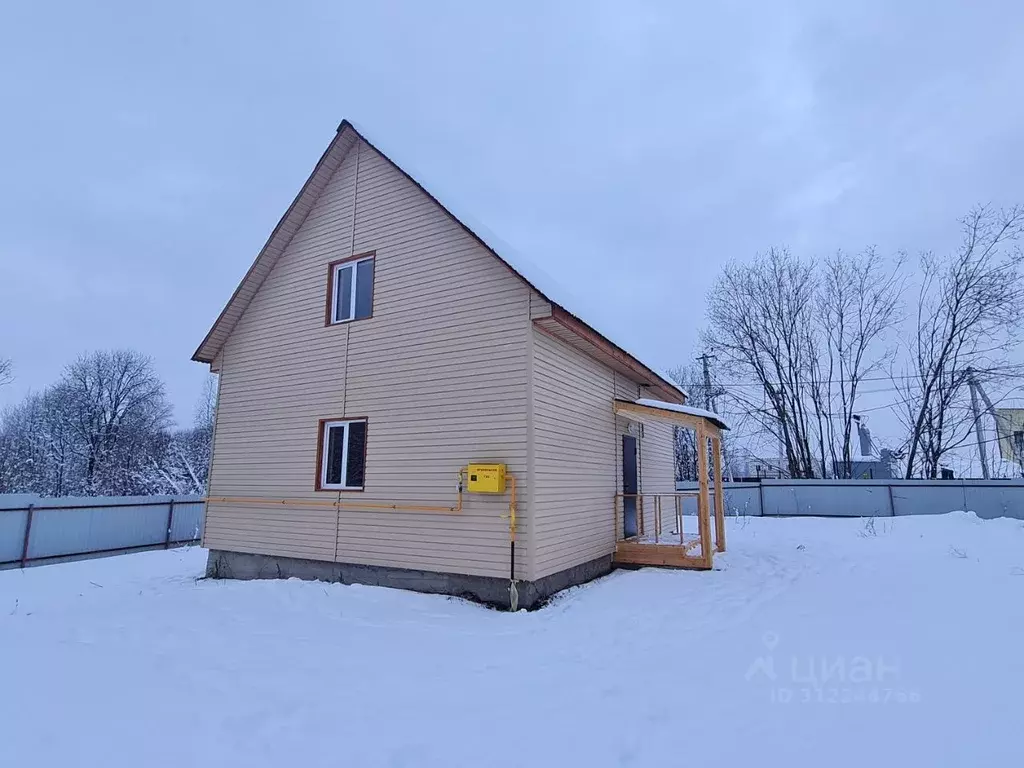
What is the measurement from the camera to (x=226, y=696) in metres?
4.02

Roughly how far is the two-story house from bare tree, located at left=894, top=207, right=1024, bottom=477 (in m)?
17.0

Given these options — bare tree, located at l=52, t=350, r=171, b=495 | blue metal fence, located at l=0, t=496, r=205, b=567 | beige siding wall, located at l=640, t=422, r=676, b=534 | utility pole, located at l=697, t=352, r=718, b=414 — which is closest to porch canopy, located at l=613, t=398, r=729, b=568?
beige siding wall, located at l=640, t=422, r=676, b=534

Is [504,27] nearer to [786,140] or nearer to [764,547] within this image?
[786,140]

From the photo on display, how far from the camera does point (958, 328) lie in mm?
20328

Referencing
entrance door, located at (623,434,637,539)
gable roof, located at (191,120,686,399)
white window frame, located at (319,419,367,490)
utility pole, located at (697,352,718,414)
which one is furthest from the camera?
utility pole, located at (697,352,718,414)

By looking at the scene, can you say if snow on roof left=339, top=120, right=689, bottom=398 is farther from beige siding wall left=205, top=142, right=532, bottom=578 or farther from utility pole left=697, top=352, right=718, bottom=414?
utility pole left=697, top=352, right=718, bottom=414

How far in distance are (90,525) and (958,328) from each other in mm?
29680

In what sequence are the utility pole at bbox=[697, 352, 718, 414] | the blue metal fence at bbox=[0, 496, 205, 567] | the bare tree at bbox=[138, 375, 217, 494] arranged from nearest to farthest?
the blue metal fence at bbox=[0, 496, 205, 567] < the utility pole at bbox=[697, 352, 718, 414] < the bare tree at bbox=[138, 375, 217, 494]

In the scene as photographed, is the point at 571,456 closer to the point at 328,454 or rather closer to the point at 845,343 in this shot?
the point at 328,454

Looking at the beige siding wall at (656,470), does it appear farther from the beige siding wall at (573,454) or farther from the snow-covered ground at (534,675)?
the snow-covered ground at (534,675)

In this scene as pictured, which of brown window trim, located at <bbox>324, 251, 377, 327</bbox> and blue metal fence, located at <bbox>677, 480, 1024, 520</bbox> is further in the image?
blue metal fence, located at <bbox>677, 480, 1024, 520</bbox>

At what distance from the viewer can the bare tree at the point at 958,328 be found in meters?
19.2

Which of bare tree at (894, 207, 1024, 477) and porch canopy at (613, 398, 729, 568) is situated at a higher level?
bare tree at (894, 207, 1024, 477)

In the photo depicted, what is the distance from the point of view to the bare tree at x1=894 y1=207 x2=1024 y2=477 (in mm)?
19188
